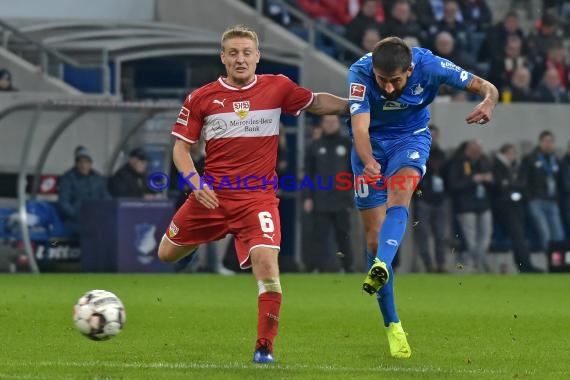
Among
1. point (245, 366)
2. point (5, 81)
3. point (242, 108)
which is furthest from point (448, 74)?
point (5, 81)

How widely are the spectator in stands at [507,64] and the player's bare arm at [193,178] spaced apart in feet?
52.7

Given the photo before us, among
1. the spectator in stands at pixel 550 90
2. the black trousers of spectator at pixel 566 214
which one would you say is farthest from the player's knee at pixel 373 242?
the spectator in stands at pixel 550 90

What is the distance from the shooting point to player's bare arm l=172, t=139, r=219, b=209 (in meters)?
9.54

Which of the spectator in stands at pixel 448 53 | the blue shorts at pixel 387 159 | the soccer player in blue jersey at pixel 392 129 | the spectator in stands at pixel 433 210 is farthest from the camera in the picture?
the spectator in stands at pixel 448 53

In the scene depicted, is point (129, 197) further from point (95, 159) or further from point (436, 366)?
point (436, 366)

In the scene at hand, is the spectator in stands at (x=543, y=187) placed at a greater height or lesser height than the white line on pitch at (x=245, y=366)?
greater

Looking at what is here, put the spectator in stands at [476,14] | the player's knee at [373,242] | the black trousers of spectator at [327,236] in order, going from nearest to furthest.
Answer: the player's knee at [373,242] < the black trousers of spectator at [327,236] < the spectator in stands at [476,14]

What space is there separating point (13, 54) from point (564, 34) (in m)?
11.0

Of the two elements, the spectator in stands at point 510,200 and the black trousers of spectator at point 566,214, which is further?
the black trousers of spectator at point 566,214

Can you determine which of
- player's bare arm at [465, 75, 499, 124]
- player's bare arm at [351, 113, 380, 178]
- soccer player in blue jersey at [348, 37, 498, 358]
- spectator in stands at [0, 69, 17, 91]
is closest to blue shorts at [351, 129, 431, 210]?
soccer player in blue jersey at [348, 37, 498, 358]

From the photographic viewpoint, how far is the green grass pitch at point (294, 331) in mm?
9159

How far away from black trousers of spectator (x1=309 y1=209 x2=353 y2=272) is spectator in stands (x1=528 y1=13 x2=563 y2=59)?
20.9 ft

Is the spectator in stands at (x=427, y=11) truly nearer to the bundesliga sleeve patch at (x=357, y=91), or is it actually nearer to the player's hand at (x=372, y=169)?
the bundesliga sleeve patch at (x=357, y=91)

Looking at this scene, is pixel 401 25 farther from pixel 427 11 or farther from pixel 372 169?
pixel 372 169
